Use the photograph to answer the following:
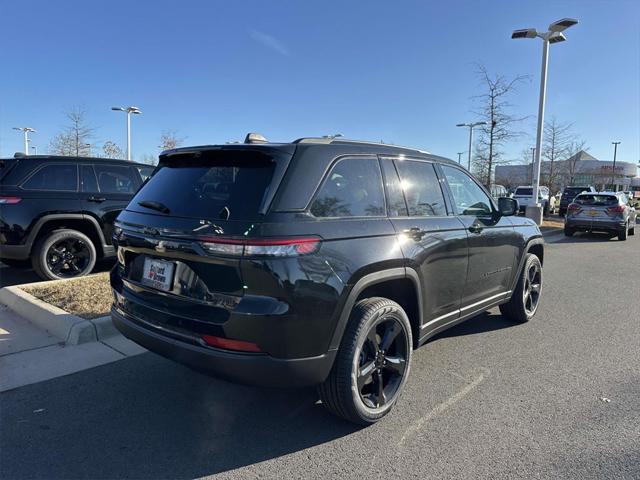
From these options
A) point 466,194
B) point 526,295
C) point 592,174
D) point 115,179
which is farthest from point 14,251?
point 592,174

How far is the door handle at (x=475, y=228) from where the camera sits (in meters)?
4.14

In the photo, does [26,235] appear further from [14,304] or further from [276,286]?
[276,286]

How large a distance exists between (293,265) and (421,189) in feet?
5.24

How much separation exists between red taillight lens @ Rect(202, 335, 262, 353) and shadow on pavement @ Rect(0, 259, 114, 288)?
519cm

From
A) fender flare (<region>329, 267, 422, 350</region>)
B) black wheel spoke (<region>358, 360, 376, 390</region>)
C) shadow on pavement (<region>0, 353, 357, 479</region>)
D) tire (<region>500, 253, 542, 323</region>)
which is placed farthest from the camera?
tire (<region>500, 253, 542, 323</region>)

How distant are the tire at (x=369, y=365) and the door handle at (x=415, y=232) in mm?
506

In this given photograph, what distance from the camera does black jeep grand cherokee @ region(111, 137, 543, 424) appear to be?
102 inches

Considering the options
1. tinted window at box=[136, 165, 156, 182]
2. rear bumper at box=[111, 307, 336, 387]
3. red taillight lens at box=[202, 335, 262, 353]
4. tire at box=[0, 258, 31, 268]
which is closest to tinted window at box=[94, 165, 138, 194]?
tinted window at box=[136, 165, 156, 182]

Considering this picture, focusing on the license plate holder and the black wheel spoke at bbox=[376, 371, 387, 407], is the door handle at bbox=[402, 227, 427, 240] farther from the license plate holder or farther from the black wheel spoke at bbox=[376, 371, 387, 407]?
the license plate holder

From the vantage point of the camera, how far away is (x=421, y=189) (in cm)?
375

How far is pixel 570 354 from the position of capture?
4.50 m

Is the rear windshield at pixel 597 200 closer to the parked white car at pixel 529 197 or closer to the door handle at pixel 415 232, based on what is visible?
the parked white car at pixel 529 197

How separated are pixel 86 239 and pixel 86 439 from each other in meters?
4.37

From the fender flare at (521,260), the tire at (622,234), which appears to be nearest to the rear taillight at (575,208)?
the tire at (622,234)
